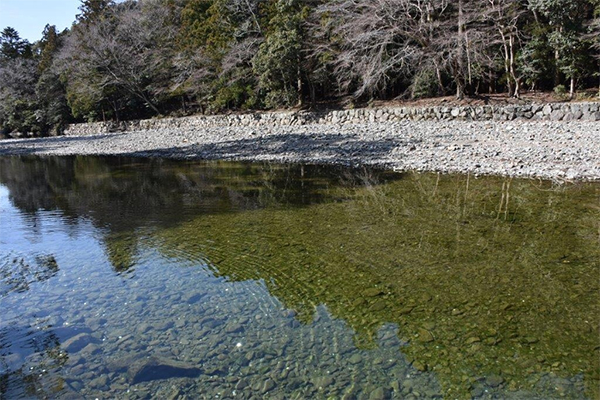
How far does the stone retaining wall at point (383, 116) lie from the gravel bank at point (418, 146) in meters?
0.83

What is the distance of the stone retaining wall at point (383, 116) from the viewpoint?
13.3m

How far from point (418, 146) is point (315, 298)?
886cm

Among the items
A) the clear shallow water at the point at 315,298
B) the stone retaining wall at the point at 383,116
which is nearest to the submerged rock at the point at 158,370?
the clear shallow water at the point at 315,298

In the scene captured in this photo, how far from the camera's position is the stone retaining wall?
13328mm

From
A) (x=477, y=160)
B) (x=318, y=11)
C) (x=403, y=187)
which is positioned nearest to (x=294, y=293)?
(x=403, y=187)

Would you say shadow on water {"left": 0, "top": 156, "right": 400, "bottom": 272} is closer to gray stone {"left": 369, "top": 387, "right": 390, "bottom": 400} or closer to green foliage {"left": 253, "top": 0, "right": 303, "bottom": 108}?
gray stone {"left": 369, "top": 387, "right": 390, "bottom": 400}

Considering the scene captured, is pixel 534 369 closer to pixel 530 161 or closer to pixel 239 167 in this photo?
pixel 530 161

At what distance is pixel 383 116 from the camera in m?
17.4

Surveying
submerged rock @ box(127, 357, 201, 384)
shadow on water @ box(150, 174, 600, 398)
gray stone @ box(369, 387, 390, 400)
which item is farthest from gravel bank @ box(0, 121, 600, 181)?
submerged rock @ box(127, 357, 201, 384)

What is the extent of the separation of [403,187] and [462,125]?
6608 mm

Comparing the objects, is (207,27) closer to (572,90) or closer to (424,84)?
(424,84)

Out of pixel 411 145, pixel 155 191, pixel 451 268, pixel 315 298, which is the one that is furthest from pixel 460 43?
pixel 315 298

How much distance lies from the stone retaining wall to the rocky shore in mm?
87

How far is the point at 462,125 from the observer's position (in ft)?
45.7
